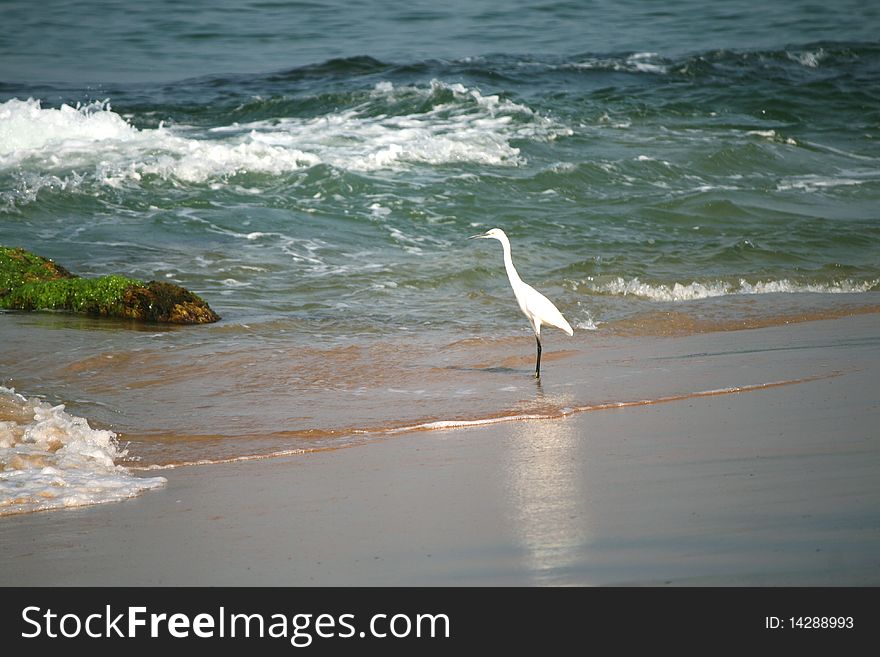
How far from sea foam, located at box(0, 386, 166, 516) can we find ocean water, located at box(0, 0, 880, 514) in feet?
0.07

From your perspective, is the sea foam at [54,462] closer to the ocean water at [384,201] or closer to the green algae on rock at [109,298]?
the ocean water at [384,201]

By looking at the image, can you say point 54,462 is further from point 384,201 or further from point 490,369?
point 384,201

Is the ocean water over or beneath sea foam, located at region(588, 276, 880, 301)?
over

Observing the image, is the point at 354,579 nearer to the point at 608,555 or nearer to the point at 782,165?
the point at 608,555

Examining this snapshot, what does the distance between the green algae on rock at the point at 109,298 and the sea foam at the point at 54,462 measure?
227 cm

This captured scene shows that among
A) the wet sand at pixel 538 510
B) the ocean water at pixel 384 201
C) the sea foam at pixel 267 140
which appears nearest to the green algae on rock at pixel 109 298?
the ocean water at pixel 384 201

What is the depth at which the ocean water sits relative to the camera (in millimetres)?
5859

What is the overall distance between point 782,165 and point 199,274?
27.9 feet

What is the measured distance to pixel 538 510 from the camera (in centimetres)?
360

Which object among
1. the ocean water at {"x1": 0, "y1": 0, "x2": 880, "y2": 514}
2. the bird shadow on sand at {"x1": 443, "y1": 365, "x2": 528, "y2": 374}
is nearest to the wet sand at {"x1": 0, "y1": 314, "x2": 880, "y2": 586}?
the ocean water at {"x1": 0, "y1": 0, "x2": 880, "y2": 514}

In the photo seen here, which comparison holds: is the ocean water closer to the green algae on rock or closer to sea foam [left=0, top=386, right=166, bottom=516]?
sea foam [left=0, top=386, right=166, bottom=516]

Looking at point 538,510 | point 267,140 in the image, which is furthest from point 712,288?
point 267,140

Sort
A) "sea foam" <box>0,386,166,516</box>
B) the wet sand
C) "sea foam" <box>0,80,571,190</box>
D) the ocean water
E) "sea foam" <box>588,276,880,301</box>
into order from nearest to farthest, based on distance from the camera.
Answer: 1. the wet sand
2. "sea foam" <box>0,386,166,516</box>
3. the ocean water
4. "sea foam" <box>588,276,880,301</box>
5. "sea foam" <box>0,80,571,190</box>
